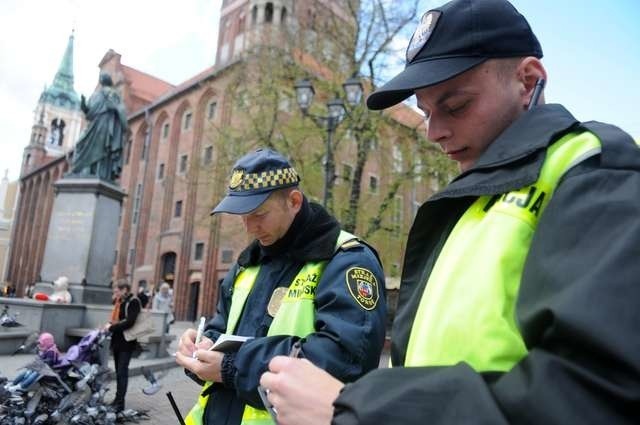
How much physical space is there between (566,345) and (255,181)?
5.70ft

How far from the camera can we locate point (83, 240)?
1088 centimetres

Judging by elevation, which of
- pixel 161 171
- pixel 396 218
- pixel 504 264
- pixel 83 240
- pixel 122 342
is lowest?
pixel 122 342

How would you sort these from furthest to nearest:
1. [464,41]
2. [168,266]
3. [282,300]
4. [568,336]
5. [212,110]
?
1. [212,110]
2. [168,266]
3. [282,300]
4. [464,41]
5. [568,336]

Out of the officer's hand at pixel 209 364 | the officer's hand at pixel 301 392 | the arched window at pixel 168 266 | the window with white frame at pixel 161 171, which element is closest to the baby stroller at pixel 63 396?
the officer's hand at pixel 209 364

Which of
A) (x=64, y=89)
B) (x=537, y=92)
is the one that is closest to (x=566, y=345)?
(x=537, y=92)

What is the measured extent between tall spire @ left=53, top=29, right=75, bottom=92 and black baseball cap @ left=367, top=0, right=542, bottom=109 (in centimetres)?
9982

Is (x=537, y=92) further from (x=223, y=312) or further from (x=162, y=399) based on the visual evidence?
(x=162, y=399)

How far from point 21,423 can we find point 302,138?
12804mm

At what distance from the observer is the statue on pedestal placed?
39.4ft

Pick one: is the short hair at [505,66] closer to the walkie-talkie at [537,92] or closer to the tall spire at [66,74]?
the walkie-talkie at [537,92]

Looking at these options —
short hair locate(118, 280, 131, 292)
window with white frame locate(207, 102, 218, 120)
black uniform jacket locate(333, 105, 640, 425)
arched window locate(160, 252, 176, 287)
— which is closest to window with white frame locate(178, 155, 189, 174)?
window with white frame locate(207, 102, 218, 120)

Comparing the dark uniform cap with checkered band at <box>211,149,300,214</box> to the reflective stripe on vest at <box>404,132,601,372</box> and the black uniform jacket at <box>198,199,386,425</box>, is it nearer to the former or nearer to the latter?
the black uniform jacket at <box>198,199,386,425</box>

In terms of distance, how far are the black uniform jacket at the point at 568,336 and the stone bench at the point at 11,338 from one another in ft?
31.5

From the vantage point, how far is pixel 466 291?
864mm
